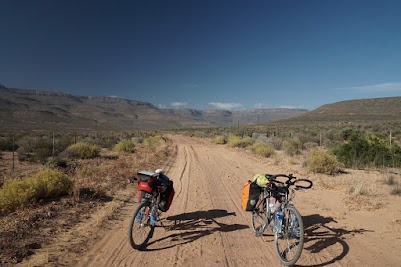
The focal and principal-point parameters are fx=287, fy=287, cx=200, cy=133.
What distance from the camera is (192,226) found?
623cm

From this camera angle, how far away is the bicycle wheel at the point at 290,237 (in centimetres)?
431

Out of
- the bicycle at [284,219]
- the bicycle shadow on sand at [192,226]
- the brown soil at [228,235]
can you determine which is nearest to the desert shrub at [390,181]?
the brown soil at [228,235]

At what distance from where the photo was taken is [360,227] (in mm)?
6195

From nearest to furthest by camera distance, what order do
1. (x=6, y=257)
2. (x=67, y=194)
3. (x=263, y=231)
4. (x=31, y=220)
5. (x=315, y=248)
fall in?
1. (x=6, y=257)
2. (x=315, y=248)
3. (x=263, y=231)
4. (x=31, y=220)
5. (x=67, y=194)

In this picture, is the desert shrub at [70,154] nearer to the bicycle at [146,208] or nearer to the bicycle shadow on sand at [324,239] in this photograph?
the bicycle at [146,208]

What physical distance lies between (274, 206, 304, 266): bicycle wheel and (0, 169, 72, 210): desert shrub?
603 cm

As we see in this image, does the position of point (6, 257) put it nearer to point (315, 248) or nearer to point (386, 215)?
point (315, 248)

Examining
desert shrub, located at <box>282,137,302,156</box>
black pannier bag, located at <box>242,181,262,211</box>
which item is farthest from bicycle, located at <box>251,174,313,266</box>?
desert shrub, located at <box>282,137,302,156</box>

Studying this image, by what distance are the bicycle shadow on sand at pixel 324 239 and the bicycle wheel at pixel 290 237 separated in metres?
0.36

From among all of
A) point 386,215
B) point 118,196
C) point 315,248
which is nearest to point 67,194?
point 118,196

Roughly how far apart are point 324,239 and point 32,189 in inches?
277

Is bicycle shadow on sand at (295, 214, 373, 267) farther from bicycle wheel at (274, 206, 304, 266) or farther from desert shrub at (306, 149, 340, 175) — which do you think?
desert shrub at (306, 149, 340, 175)

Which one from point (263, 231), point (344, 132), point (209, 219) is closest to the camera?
point (263, 231)

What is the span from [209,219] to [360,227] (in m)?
3.28
